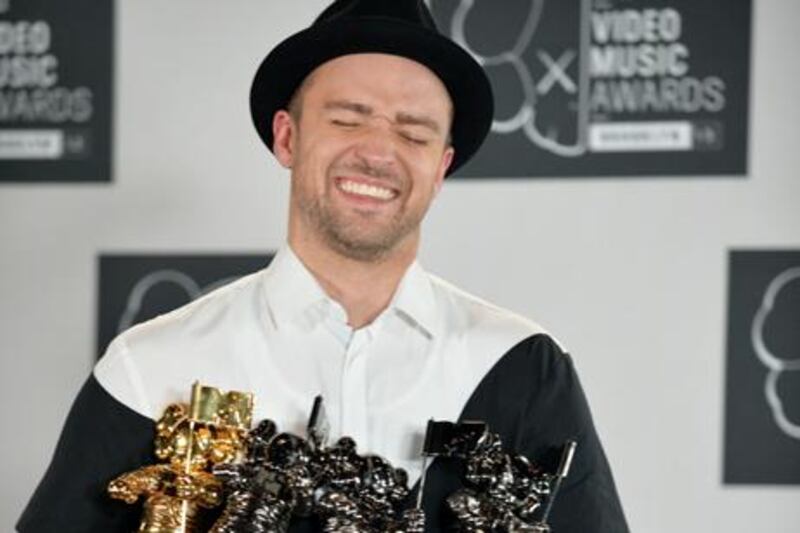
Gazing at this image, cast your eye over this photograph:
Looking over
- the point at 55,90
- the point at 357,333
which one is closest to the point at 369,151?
the point at 357,333

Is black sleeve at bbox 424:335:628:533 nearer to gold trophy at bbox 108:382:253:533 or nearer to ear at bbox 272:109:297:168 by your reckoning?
gold trophy at bbox 108:382:253:533

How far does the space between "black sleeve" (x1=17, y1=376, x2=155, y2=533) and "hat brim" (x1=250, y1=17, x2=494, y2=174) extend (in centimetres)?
42

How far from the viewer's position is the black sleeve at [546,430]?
4.63 feet

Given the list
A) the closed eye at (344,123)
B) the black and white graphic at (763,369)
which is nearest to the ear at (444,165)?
the closed eye at (344,123)

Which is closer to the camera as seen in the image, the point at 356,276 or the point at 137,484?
the point at 137,484

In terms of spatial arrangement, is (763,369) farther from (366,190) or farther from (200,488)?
(200,488)

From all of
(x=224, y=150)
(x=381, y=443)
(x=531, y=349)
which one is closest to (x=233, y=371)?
(x=381, y=443)

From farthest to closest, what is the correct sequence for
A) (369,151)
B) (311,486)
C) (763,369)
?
(763,369)
(369,151)
(311,486)

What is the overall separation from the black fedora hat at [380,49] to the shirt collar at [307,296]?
0.20 m

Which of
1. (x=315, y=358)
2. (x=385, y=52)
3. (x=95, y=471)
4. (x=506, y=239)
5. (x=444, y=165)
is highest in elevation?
(x=385, y=52)

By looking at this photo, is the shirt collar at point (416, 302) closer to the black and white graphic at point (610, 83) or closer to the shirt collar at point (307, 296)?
the shirt collar at point (307, 296)

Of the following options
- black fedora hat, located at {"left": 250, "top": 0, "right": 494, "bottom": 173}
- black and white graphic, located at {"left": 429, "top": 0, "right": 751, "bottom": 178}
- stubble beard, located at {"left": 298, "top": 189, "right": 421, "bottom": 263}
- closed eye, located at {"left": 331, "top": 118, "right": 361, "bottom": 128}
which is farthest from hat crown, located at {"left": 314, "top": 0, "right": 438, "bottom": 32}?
black and white graphic, located at {"left": 429, "top": 0, "right": 751, "bottom": 178}

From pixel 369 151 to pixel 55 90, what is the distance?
51.5 inches

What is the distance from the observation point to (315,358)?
1.47 metres
